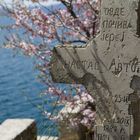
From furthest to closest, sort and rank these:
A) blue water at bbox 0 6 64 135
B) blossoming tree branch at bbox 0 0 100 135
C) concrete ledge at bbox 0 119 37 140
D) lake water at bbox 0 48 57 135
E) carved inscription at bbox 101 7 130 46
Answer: lake water at bbox 0 48 57 135 < blue water at bbox 0 6 64 135 < blossoming tree branch at bbox 0 0 100 135 < concrete ledge at bbox 0 119 37 140 < carved inscription at bbox 101 7 130 46

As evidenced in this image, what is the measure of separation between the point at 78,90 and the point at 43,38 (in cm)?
96

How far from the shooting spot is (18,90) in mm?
27297

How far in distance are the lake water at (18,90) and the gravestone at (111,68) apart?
27.8 feet

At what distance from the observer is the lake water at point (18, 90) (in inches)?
838

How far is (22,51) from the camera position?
8562mm

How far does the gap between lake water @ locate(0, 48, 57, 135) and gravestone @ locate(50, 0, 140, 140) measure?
8.47 meters

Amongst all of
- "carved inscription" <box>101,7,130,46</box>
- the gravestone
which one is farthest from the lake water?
"carved inscription" <box>101,7,130,46</box>

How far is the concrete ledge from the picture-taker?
19.0 ft

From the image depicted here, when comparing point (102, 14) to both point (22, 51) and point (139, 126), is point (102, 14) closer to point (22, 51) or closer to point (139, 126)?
point (139, 126)

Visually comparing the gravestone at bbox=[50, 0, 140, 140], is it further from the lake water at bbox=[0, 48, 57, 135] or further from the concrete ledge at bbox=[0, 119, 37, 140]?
the lake water at bbox=[0, 48, 57, 135]

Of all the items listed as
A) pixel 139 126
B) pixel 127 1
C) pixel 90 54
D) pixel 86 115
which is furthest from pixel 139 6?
pixel 86 115

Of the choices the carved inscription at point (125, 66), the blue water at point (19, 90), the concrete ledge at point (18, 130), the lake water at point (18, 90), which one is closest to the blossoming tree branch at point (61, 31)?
the concrete ledge at point (18, 130)

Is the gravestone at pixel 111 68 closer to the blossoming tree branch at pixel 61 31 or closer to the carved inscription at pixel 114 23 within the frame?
the carved inscription at pixel 114 23

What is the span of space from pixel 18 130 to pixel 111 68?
1.41m
